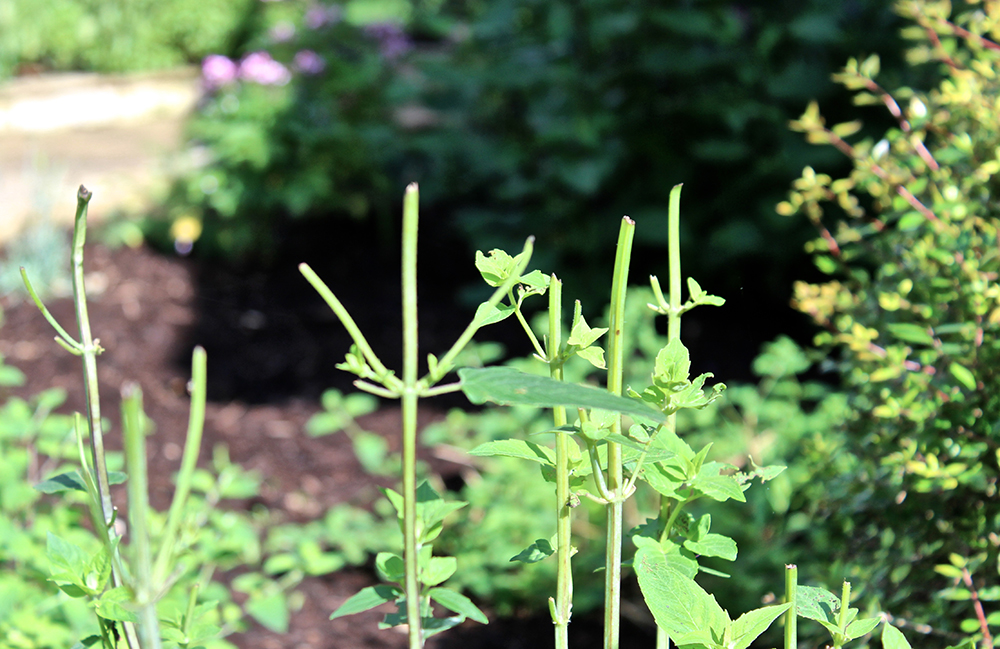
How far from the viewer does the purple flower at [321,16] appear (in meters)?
4.46

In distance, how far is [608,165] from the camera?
3383mm

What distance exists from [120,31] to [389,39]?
3.56 metres

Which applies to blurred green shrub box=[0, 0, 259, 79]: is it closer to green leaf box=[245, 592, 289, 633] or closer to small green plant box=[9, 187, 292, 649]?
small green plant box=[9, 187, 292, 649]

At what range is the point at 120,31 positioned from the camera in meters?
6.92

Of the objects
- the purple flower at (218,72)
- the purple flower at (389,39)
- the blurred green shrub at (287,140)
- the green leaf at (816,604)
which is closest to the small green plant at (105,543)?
the green leaf at (816,604)

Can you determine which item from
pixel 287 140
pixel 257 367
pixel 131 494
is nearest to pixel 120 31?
pixel 287 140

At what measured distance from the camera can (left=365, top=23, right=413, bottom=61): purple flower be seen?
449cm

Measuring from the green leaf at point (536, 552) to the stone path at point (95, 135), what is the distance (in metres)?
4.01

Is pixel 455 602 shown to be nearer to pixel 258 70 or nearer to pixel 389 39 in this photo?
pixel 258 70

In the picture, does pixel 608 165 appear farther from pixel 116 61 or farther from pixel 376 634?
pixel 116 61

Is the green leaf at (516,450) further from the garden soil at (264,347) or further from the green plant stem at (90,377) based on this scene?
the garden soil at (264,347)

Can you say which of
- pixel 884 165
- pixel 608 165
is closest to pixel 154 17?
pixel 608 165

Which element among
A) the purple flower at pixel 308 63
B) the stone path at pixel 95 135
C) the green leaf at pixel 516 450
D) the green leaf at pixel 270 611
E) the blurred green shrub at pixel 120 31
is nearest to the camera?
the green leaf at pixel 516 450

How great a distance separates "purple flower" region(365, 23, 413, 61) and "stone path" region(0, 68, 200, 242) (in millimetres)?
1246
